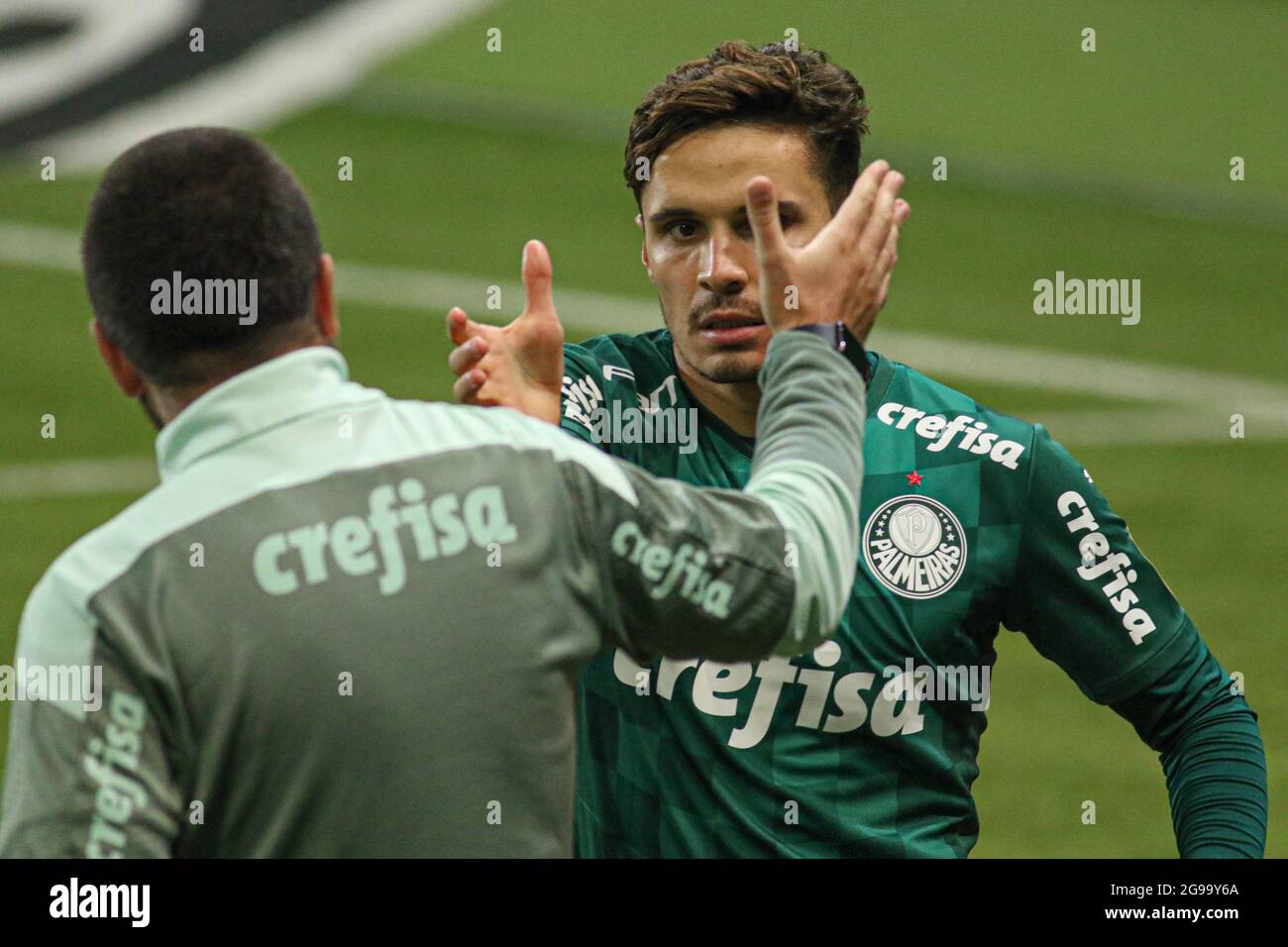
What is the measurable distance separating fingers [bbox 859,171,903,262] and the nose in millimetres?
1130

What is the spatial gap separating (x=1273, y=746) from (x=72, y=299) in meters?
10.5

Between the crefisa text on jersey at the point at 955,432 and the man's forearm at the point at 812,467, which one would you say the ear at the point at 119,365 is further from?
the crefisa text on jersey at the point at 955,432

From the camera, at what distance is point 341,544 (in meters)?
2.96

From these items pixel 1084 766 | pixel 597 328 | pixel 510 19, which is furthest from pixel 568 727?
pixel 510 19

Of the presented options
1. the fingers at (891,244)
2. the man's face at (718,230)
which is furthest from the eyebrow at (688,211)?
the fingers at (891,244)

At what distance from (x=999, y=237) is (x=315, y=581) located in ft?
54.9

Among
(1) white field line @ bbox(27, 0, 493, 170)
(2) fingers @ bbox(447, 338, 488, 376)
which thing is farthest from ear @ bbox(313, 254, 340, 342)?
(1) white field line @ bbox(27, 0, 493, 170)

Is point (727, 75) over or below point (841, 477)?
over

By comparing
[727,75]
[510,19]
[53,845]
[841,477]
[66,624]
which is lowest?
[53,845]

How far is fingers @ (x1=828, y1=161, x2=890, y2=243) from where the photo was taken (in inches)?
139

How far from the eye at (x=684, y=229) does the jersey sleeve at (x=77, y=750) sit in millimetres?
2324

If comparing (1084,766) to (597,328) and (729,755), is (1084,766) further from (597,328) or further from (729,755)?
(597,328)

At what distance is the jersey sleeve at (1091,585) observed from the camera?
179 inches

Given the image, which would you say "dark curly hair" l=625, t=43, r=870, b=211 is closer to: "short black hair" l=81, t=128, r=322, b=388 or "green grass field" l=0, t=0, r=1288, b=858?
"short black hair" l=81, t=128, r=322, b=388
